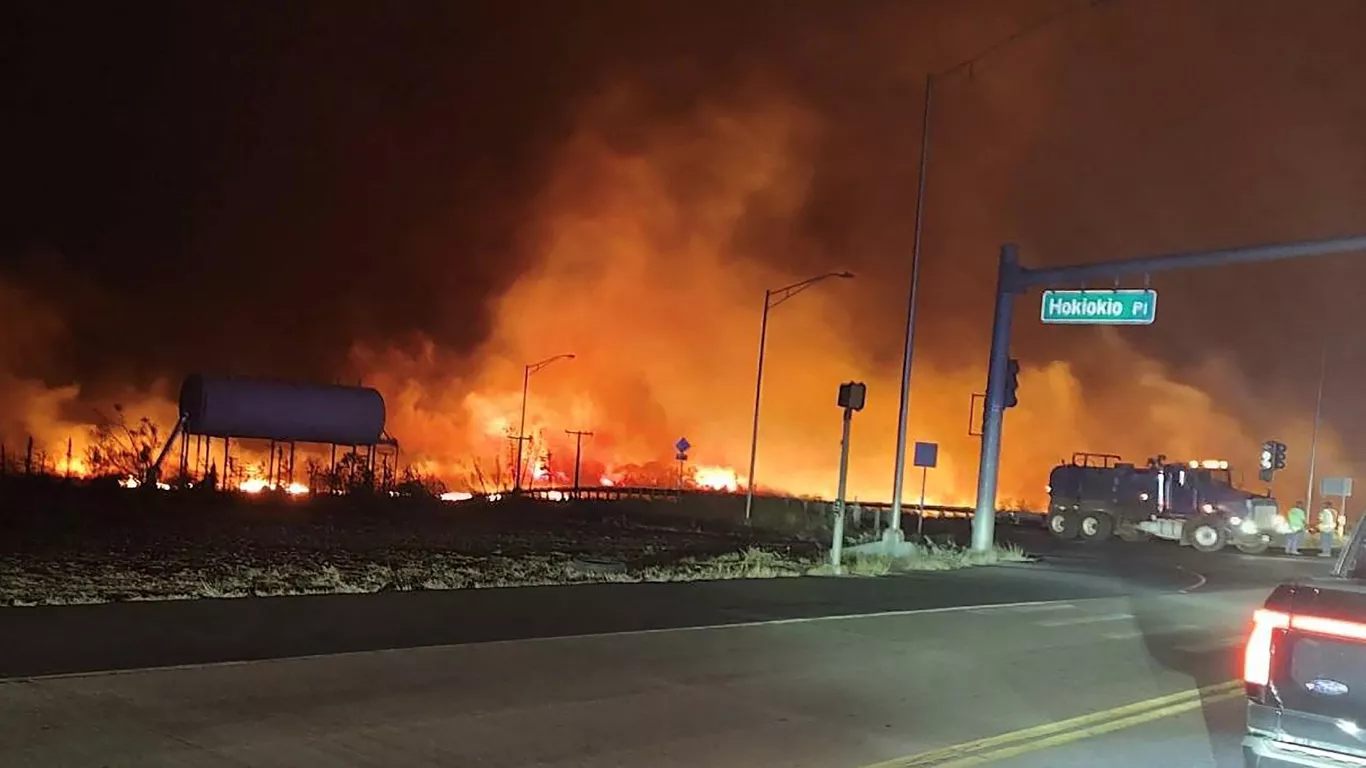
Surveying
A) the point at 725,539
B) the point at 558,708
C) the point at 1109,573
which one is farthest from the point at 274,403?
the point at 558,708

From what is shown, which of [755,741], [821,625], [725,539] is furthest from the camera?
[725,539]

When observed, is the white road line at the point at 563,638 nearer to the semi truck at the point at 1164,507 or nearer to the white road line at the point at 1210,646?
the white road line at the point at 1210,646

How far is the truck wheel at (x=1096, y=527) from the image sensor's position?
3831 centimetres

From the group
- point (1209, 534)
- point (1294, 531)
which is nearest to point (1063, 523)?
point (1209, 534)

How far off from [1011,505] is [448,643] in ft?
173

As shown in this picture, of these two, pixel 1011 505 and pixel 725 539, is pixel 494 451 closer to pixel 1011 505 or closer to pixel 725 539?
pixel 1011 505

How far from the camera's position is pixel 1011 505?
2373 inches

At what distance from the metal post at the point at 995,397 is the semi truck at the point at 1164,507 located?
13.4 meters

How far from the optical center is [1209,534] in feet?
118

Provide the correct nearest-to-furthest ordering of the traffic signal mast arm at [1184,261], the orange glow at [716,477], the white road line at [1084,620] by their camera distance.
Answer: the white road line at [1084,620] < the traffic signal mast arm at [1184,261] < the orange glow at [716,477]

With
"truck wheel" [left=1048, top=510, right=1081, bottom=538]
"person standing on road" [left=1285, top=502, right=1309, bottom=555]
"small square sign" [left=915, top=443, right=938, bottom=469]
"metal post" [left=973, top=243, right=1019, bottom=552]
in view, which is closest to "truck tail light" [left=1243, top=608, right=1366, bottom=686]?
"metal post" [left=973, top=243, right=1019, bottom=552]

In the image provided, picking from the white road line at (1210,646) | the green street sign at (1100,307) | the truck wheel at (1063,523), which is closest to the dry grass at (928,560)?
the green street sign at (1100,307)

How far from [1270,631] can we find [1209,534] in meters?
32.9

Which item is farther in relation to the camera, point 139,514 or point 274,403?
point 274,403
